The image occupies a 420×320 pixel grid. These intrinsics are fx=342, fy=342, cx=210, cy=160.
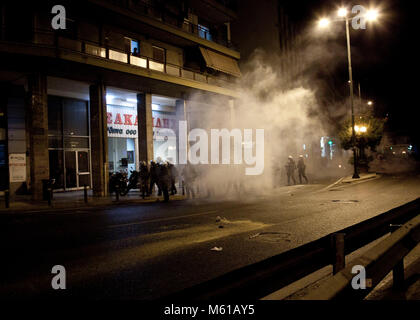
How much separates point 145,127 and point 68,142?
12.1 ft

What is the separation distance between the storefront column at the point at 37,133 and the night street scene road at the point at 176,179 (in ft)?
0.16

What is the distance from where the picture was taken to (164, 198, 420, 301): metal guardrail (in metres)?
1.82

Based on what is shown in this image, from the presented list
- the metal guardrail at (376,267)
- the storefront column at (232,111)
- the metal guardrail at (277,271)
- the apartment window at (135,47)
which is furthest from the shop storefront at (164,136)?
the metal guardrail at (277,271)

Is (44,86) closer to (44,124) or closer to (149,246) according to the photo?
(44,124)

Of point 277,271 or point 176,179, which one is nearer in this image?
point 277,271

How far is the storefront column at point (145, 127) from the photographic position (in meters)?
16.6

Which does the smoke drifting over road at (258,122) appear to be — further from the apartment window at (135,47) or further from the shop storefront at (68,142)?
the shop storefront at (68,142)

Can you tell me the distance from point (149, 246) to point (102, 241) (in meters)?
0.99

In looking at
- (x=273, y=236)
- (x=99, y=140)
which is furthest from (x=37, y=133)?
(x=273, y=236)

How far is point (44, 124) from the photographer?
42.7 ft

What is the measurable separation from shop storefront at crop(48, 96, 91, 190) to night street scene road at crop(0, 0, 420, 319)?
0.06 m

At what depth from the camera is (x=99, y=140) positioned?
14773mm

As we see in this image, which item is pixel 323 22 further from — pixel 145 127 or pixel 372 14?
pixel 145 127
